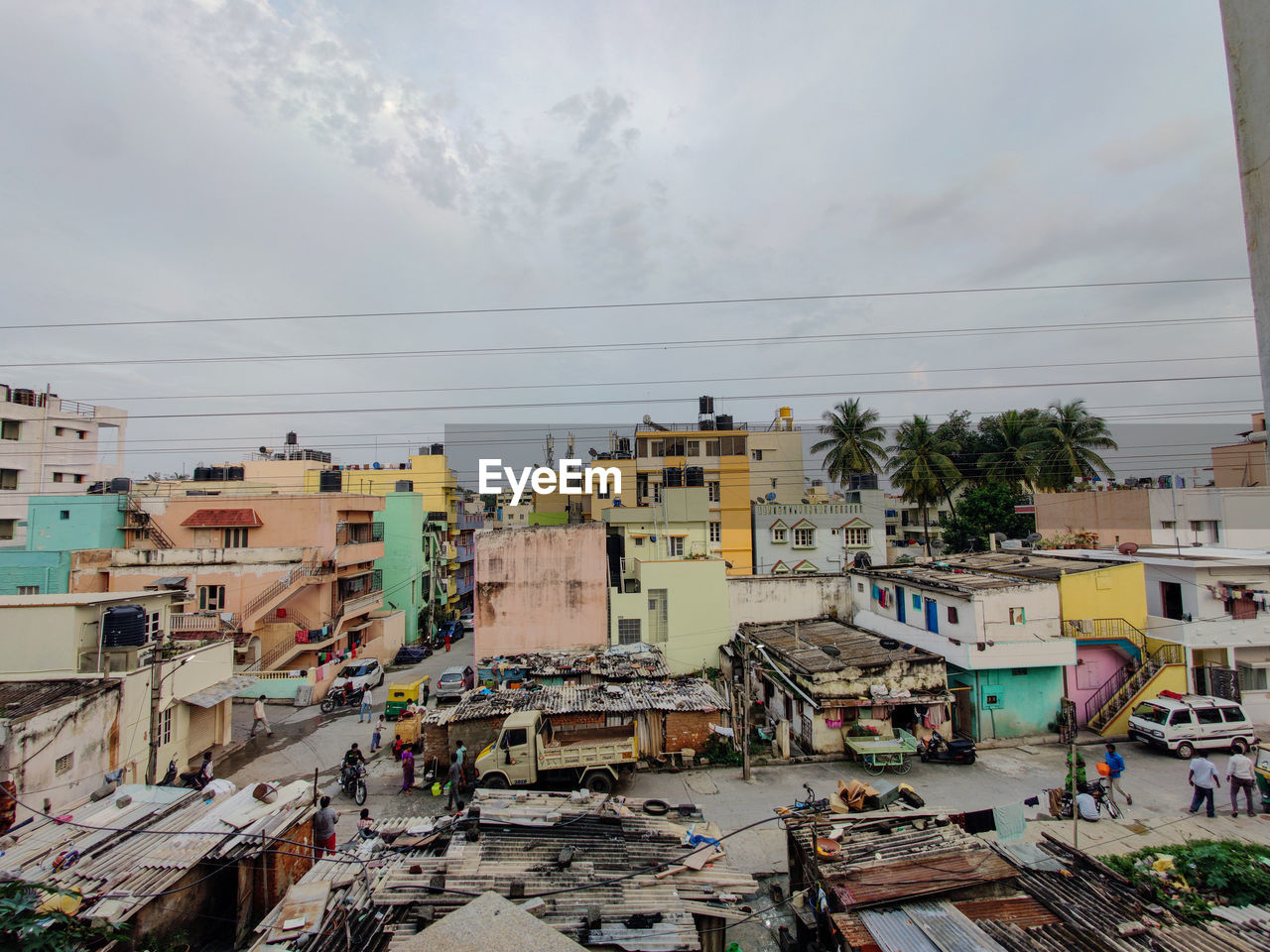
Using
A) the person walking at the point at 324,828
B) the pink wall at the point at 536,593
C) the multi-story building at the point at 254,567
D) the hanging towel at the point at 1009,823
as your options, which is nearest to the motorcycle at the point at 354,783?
the person walking at the point at 324,828

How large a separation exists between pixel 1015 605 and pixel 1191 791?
661cm

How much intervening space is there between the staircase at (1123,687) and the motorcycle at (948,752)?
245 inches

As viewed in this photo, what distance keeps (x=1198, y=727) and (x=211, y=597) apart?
129ft

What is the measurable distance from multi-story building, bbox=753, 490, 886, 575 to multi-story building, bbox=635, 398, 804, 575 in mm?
2215

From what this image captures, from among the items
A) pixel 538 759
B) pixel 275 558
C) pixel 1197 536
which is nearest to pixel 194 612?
pixel 275 558

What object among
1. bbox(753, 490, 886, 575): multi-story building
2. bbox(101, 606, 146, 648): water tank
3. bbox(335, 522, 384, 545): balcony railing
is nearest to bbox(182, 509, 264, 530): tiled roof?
bbox(335, 522, 384, 545): balcony railing

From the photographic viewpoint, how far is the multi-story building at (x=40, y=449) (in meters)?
40.8

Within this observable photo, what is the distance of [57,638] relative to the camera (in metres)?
16.7

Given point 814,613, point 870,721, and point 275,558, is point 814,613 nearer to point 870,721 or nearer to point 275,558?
point 870,721

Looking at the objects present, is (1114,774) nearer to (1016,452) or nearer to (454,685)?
(454,685)

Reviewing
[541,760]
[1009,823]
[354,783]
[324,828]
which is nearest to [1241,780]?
[1009,823]

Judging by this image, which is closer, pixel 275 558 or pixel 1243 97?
pixel 1243 97

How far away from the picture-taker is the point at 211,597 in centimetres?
2972

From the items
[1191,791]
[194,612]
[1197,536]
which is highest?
[1197,536]
